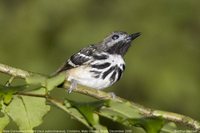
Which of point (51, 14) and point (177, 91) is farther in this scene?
point (51, 14)

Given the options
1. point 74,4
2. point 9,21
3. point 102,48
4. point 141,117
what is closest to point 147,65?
point 74,4

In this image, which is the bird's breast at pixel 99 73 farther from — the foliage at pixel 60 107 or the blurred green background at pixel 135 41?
the blurred green background at pixel 135 41

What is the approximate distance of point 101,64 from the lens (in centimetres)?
361

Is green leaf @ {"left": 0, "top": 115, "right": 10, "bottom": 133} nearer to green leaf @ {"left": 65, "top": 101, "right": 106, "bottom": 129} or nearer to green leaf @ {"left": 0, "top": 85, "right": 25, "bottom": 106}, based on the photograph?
green leaf @ {"left": 0, "top": 85, "right": 25, "bottom": 106}

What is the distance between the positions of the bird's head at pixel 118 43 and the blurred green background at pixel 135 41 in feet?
7.66

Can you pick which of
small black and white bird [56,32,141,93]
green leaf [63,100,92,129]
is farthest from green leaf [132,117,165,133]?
small black and white bird [56,32,141,93]

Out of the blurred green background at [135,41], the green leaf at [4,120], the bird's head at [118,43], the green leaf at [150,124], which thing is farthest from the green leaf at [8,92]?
the blurred green background at [135,41]

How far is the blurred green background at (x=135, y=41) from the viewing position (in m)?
6.59

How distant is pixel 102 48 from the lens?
3.96 metres

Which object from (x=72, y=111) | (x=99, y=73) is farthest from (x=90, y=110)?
(x=99, y=73)

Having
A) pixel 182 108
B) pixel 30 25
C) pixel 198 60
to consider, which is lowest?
pixel 182 108

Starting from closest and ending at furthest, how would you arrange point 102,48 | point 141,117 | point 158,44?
point 141,117 < point 102,48 < point 158,44

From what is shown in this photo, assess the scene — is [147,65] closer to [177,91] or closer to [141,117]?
[177,91]

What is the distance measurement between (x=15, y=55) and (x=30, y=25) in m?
0.45
